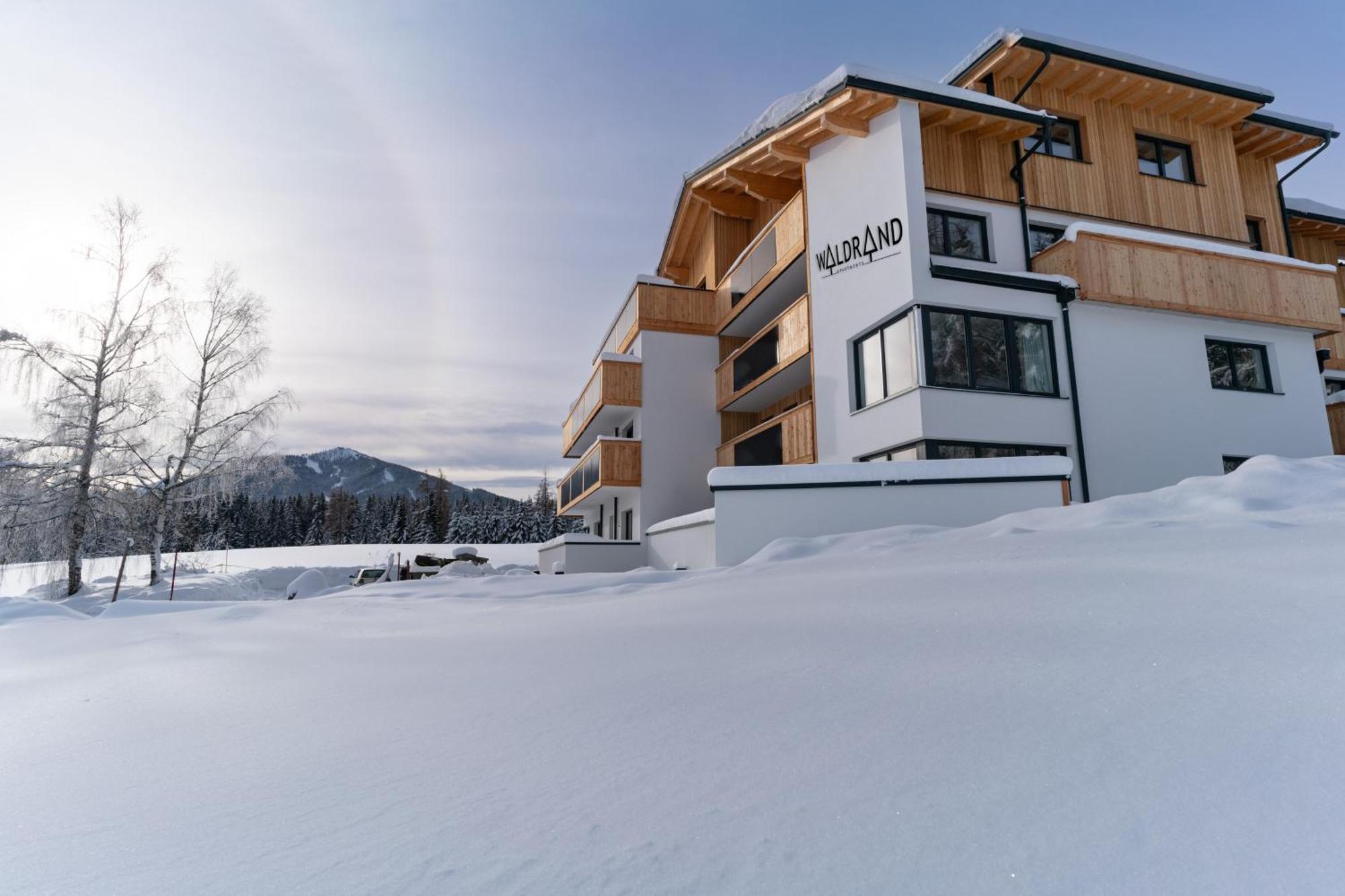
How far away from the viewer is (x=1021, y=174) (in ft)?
49.2

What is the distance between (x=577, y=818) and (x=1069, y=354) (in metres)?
13.8

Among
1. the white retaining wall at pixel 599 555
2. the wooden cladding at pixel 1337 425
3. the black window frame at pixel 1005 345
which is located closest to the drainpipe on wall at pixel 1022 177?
the black window frame at pixel 1005 345

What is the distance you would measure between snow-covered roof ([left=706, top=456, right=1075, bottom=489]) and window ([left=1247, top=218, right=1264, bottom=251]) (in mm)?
12854

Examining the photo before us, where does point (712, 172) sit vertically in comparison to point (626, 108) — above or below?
above

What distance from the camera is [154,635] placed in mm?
6125

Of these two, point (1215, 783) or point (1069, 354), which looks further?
point (1069, 354)

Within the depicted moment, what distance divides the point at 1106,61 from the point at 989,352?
7.77 metres

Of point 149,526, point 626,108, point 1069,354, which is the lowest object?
point 149,526

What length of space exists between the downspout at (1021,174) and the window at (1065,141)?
22.2 inches

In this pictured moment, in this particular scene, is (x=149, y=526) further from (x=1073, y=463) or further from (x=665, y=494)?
(x=1073, y=463)

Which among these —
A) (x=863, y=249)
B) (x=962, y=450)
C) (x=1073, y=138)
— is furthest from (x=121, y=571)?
(x=1073, y=138)

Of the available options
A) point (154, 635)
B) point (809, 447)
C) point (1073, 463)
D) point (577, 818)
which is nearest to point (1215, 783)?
point (577, 818)

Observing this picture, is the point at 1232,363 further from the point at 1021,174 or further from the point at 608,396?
the point at 608,396

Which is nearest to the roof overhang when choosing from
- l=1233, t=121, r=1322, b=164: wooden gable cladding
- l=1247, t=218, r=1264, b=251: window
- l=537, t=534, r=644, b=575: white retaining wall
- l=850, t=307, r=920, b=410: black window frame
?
l=850, t=307, r=920, b=410: black window frame
